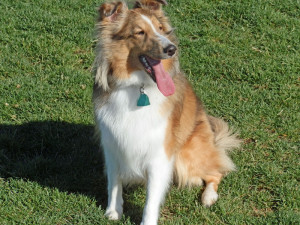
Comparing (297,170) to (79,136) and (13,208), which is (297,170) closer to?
(79,136)

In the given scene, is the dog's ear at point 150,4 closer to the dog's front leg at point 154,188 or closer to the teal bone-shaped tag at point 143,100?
the teal bone-shaped tag at point 143,100

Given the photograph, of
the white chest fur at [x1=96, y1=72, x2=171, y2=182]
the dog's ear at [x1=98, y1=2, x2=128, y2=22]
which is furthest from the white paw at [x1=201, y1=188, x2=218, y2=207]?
the dog's ear at [x1=98, y1=2, x2=128, y2=22]

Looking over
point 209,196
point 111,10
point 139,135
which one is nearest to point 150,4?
point 111,10

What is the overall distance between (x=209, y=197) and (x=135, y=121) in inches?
45.5

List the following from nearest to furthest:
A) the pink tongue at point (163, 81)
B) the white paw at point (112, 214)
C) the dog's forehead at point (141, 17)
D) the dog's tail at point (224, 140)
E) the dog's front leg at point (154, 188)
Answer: the pink tongue at point (163, 81)
the dog's forehead at point (141, 17)
the dog's front leg at point (154, 188)
the white paw at point (112, 214)
the dog's tail at point (224, 140)

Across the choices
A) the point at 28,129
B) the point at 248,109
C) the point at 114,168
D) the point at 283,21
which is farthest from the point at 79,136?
the point at 283,21

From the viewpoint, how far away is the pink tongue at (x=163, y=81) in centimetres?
353

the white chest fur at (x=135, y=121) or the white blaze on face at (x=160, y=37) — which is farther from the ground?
the white blaze on face at (x=160, y=37)

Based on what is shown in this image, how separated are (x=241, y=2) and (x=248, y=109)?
2.66 metres

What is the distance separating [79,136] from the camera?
5113mm

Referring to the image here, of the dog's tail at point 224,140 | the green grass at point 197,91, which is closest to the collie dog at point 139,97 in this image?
the green grass at point 197,91

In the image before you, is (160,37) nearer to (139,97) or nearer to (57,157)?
(139,97)

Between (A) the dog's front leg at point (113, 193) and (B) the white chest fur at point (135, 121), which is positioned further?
(A) the dog's front leg at point (113, 193)

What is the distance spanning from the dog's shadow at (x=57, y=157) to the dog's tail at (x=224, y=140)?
1030 millimetres
